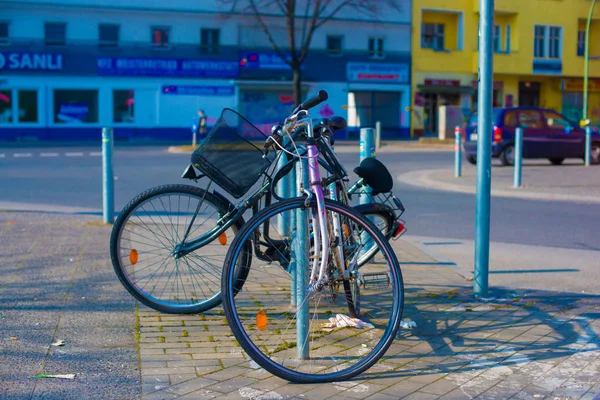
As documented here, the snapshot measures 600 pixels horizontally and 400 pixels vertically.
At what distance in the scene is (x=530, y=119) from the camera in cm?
2231

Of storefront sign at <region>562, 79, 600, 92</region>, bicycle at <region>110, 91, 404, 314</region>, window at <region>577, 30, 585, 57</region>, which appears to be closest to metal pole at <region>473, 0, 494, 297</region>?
bicycle at <region>110, 91, 404, 314</region>

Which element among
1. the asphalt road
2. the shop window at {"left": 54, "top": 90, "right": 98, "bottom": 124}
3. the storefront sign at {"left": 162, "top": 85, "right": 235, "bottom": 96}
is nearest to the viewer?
the asphalt road

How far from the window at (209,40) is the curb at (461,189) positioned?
24622 millimetres

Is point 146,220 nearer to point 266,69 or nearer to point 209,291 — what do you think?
point 209,291

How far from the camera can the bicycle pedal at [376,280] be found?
4.35 meters

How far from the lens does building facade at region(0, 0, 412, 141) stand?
128 ft

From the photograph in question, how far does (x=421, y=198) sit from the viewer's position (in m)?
13.7

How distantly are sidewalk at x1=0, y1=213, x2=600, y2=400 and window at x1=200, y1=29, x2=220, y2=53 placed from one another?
36.5m

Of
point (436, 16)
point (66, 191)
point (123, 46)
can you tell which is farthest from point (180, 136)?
point (66, 191)

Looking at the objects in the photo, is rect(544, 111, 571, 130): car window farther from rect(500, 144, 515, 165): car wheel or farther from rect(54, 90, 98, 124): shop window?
rect(54, 90, 98, 124): shop window

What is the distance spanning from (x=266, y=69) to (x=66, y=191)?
2956 cm

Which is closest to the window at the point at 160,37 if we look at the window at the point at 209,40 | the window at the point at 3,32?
the window at the point at 209,40

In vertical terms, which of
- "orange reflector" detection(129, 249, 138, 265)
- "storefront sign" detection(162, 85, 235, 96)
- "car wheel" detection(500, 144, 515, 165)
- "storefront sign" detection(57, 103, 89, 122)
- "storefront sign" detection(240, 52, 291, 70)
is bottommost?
"orange reflector" detection(129, 249, 138, 265)

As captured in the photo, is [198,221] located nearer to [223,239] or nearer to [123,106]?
[223,239]
